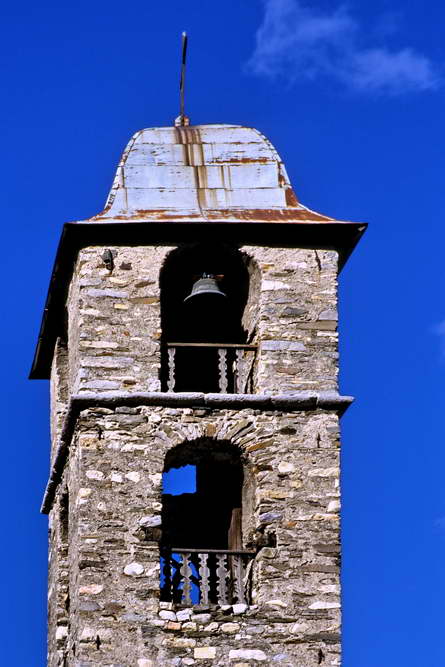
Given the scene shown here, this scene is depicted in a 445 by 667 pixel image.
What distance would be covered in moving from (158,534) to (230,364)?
221 cm

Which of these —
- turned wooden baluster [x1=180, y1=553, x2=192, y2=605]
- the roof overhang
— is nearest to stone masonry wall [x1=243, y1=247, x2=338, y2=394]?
the roof overhang

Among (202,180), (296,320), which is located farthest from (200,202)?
Answer: (296,320)

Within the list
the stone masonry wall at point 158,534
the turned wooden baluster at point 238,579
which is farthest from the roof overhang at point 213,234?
the turned wooden baluster at point 238,579

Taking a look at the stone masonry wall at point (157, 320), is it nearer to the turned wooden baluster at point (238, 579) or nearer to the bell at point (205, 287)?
the bell at point (205, 287)

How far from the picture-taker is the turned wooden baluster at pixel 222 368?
22969 millimetres

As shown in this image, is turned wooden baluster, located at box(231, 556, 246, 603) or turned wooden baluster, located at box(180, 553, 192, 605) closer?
turned wooden baluster, located at box(180, 553, 192, 605)

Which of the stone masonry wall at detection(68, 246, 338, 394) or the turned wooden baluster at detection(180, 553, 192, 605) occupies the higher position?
the stone masonry wall at detection(68, 246, 338, 394)

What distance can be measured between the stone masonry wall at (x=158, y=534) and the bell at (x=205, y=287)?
49.8 inches

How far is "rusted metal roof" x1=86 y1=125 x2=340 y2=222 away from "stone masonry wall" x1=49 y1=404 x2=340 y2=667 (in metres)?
2.18

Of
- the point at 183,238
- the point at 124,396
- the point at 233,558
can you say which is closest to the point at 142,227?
the point at 183,238

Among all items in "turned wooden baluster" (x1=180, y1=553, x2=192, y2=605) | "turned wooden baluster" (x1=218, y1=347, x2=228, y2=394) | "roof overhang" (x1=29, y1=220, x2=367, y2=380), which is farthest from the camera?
"roof overhang" (x1=29, y1=220, x2=367, y2=380)

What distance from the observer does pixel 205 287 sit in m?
23.2

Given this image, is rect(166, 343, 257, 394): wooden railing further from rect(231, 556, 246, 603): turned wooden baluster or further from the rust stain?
rect(231, 556, 246, 603): turned wooden baluster

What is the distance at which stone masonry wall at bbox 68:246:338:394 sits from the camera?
2273 cm
